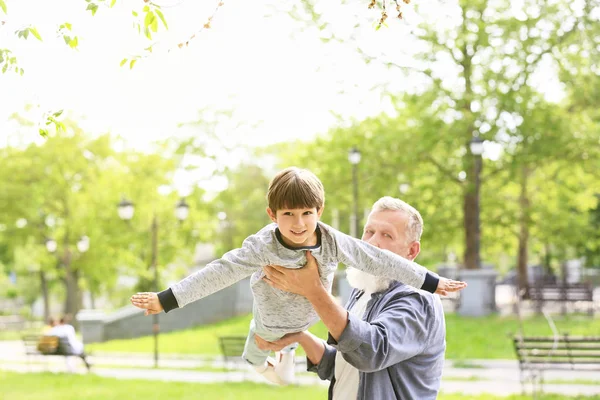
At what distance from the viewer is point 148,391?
14.1 metres

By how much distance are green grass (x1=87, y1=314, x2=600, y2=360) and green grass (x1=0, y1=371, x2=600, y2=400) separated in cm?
335

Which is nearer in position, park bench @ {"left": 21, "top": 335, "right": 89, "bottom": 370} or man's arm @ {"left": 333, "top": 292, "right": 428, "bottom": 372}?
man's arm @ {"left": 333, "top": 292, "right": 428, "bottom": 372}

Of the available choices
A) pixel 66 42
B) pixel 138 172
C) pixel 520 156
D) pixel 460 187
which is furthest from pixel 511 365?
pixel 138 172

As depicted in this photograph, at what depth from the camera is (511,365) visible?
16.2 metres

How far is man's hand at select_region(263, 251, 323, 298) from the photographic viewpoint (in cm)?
330

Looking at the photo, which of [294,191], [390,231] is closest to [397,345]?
[390,231]

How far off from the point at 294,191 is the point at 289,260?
31cm

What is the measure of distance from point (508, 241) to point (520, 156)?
30.5 feet

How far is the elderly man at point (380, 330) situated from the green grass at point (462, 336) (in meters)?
13.8

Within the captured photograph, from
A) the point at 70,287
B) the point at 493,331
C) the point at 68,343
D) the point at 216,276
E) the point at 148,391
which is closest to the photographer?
Result: the point at 216,276

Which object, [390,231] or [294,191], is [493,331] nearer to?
[390,231]

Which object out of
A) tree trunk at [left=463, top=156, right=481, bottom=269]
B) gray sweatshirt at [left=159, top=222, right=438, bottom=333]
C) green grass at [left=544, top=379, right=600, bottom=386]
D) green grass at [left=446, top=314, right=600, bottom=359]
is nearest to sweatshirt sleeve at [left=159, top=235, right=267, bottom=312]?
gray sweatshirt at [left=159, top=222, right=438, bottom=333]

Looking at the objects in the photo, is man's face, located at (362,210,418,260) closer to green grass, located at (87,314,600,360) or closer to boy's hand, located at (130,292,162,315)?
boy's hand, located at (130,292,162,315)

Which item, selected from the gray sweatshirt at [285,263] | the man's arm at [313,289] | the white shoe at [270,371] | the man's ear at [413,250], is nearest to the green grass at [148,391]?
the white shoe at [270,371]
